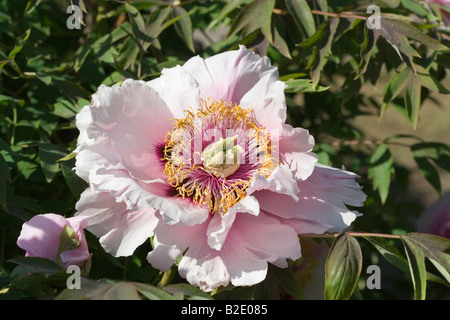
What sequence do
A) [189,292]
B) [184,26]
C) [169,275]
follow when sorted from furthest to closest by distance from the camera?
[184,26], [169,275], [189,292]

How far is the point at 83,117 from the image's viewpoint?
951 mm

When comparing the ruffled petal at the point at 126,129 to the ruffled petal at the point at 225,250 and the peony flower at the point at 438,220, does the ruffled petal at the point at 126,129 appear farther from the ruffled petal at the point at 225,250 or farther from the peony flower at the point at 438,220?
the peony flower at the point at 438,220

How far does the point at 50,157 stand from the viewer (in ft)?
3.52

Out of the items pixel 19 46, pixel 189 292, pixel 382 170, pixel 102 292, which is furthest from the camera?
pixel 382 170

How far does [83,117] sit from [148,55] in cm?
48

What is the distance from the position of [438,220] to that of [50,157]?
39.1 inches

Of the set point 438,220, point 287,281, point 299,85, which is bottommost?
point 438,220

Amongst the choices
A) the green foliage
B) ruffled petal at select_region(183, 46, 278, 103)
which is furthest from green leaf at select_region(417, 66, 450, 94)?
ruffled petal at select_region(183, 46, 278, 103)

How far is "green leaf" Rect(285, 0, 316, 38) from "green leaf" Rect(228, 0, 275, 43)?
37 millimetres

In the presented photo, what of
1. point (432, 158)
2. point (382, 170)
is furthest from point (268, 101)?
Answer: point (432, 158)

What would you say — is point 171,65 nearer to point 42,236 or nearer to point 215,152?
point 215,152

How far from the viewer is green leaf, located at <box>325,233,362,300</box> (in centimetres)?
82

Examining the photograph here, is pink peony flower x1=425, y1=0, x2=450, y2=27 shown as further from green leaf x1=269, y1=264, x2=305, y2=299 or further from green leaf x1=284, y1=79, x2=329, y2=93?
green leaf x1=269, y1=264, x2=305, y2=299
